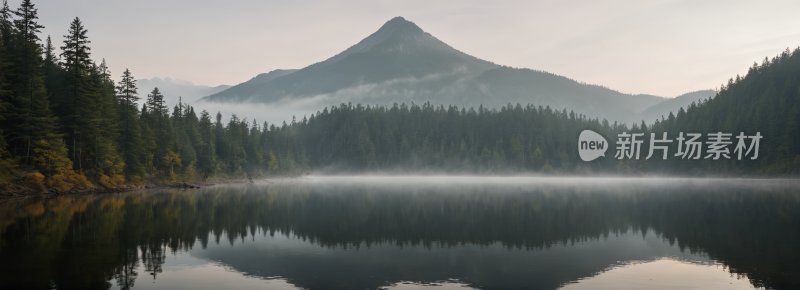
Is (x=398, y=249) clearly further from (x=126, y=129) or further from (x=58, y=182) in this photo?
(x=126, y=129)

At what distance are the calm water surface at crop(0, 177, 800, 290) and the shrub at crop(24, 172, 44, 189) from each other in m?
19.6

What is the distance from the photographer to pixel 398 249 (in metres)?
25.5

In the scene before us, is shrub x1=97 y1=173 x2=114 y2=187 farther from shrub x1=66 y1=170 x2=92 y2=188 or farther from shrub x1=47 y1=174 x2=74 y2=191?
shrub x1=47 y1=174 x2=74 y2=191

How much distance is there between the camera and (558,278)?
19422 mm

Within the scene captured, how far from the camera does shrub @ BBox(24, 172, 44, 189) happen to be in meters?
60.5

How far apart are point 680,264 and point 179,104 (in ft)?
399

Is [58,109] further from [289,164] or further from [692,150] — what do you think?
[692,150]

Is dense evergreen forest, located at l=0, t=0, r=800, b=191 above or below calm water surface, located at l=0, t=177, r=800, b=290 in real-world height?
above

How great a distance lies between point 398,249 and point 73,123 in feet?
218
